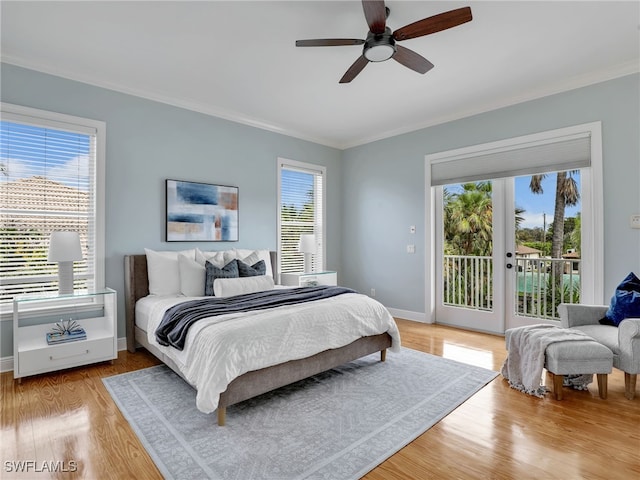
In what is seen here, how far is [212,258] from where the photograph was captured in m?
3.95

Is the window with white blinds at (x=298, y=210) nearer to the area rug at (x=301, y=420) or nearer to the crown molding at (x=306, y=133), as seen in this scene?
the crown molding at (x=306, y=133)

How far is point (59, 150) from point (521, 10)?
412 centimetres

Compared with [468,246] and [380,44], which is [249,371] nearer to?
[380,44]

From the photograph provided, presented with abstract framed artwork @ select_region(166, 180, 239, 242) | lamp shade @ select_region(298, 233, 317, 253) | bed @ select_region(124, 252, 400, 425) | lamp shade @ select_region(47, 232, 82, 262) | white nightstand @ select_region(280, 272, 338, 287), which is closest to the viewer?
bed @ select_region(124, 252, 400, 425)

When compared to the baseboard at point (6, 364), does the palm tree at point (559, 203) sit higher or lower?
higher

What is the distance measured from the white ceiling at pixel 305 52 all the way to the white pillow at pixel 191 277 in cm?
189

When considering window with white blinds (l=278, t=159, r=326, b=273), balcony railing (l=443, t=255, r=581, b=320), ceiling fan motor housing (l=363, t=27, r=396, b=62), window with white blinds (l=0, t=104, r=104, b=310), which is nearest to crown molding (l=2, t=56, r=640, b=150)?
window with white blinds (l=0, t=104, r=104, b=310)

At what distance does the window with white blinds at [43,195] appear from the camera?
312 cm

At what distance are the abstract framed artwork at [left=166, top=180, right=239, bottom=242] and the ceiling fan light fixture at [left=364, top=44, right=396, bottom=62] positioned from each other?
2525mm

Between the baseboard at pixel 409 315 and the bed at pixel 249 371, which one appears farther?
the baseboard at pixel 409 315

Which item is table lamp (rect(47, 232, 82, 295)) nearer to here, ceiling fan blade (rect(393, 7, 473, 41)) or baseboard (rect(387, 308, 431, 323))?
ceiling fan blade (rect(393, 7, 473, 41))

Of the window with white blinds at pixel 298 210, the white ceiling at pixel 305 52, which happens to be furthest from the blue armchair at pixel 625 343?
the window with white blinds at pixel 298 210

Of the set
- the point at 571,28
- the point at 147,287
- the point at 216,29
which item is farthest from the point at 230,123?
the point at 571,28

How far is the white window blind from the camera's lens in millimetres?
3609
